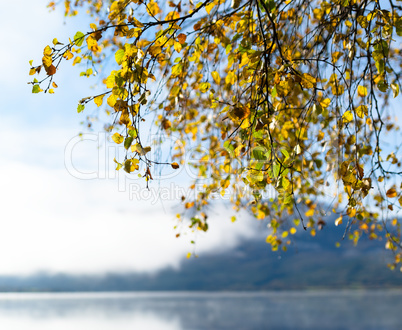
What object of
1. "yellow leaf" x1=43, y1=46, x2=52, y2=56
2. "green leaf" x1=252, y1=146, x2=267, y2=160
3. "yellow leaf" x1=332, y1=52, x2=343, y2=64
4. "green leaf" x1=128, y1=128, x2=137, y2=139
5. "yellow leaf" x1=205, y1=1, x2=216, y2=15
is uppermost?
"yellow leaf" x1=332, y1=52, x2=343, y2=64

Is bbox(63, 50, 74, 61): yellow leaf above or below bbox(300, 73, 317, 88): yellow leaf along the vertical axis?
above

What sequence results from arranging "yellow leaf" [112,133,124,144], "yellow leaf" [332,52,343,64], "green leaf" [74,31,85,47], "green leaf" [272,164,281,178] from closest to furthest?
"green leaf" [272,164,281,178]
"yellow leaf" [112,133,124,144]
"green leaf" [74,31,85,47]
"yellow leaf" [332,52,343,64]

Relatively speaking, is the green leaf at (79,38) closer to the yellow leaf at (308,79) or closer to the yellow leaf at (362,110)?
the yellow leaf at (308,79)

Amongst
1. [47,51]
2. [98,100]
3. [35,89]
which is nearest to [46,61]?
[47,51]

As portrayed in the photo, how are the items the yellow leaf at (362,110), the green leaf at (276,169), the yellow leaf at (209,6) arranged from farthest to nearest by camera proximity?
the yellow leaf at (362,110)
the yellow leaf at (209,6)
the green leaf at (276,169)

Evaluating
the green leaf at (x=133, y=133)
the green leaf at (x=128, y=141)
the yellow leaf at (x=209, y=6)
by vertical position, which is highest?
the yellow leaf at (x=209, y=6)

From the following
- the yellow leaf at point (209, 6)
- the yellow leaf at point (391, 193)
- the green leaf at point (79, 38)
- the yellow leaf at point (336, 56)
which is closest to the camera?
the green leaf at point (79, 38)

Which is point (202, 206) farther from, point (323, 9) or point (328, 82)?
point (323, 9)

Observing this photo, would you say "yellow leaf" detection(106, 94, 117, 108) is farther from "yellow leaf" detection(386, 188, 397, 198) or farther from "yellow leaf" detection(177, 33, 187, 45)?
"yellow leaf" detection(386, 188, 397, 198)

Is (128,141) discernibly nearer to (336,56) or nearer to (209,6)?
(209,6)

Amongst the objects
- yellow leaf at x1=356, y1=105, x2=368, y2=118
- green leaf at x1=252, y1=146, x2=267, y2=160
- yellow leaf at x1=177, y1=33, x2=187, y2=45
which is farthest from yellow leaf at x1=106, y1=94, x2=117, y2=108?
yellow leaf at x1=356, y1=105, x2=368, y2=118

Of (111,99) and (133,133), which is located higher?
(111,99)

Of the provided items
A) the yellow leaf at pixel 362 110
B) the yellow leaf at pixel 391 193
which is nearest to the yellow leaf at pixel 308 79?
the yellow leaf at pixel 362 110

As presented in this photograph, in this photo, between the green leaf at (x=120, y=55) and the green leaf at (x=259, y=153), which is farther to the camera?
the green leaf at (x=120, y=55)
